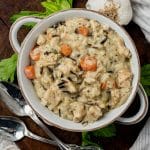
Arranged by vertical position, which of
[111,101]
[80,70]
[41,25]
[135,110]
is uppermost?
[41,25]

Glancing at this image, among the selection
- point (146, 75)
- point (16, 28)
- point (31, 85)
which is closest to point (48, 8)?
point (16, 28)

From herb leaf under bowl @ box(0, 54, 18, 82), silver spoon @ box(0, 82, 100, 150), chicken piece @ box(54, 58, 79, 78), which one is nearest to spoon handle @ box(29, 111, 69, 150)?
silver spoon @ box(0, 82, 100, 150)

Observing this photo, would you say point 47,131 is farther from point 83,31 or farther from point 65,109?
point 83,31

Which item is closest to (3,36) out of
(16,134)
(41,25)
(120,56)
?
(41,25)

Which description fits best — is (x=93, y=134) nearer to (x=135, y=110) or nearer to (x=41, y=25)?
(x=135, y=110)

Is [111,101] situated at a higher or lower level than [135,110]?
higher

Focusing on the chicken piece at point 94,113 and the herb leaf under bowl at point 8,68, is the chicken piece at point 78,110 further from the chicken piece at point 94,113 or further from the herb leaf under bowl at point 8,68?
the herb leaf under bowl at point 8,68
